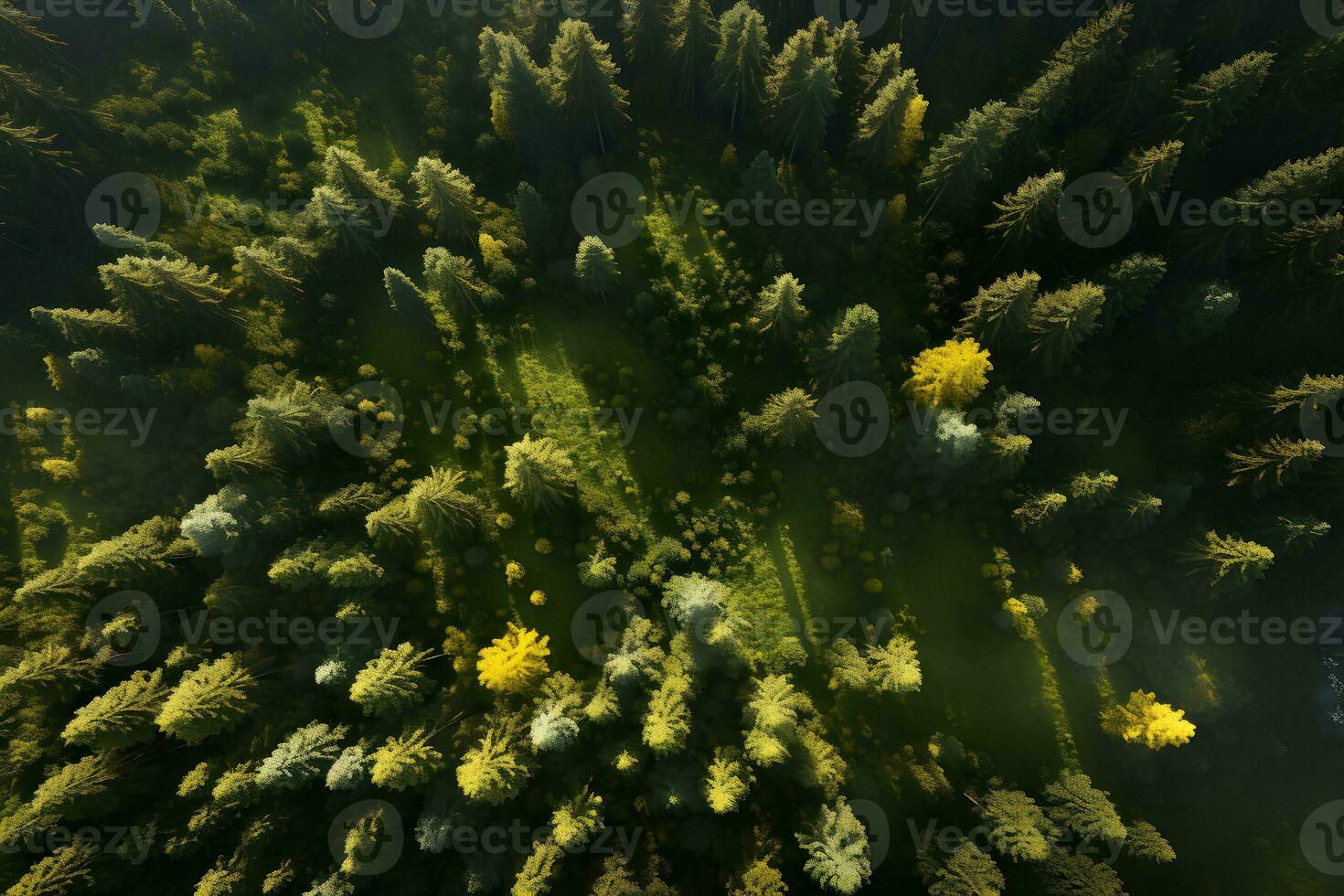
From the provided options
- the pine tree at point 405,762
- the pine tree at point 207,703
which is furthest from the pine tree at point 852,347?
the pine tree at point 207,703

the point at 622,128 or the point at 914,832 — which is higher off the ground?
the point at 622,128

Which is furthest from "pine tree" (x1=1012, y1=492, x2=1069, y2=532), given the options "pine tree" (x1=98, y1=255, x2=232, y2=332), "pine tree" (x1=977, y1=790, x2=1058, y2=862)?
"pine tree" (x1=98, y1=255, x2=232, y2=332)

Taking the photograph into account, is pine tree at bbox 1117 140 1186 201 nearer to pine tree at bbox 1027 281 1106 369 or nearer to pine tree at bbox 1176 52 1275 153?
pine tree at bbox 1176 52 1275 153

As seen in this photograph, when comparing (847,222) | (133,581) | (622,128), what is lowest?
(133,581)

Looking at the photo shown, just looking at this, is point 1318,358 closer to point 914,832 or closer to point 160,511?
point 914,832

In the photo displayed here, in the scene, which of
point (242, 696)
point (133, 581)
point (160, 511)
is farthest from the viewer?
point (160, 511)

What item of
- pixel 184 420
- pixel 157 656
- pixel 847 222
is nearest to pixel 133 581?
pixel 157 656
